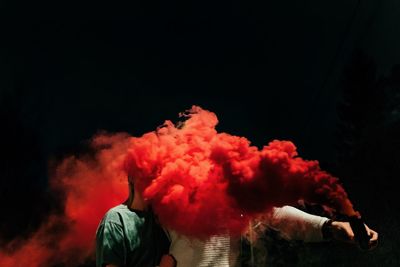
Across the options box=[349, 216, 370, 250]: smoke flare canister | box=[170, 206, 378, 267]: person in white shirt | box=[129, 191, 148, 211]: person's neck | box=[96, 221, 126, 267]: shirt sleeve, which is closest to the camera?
box=[349, 216, 370, 250]: smoke flare canister

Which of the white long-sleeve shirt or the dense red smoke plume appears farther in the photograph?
the white long-sleeve shirt

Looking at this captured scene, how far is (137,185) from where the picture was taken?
3400mm

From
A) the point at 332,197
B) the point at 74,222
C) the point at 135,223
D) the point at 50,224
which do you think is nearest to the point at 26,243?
the point at 50,224

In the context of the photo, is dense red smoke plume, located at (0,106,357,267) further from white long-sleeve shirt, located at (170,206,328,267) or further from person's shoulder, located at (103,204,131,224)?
person's shoulder, located at (103,204,131,224)

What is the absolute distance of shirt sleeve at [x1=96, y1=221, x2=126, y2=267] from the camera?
3187 mm

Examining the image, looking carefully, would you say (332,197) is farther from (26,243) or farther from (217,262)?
(26,243)

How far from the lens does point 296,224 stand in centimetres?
326

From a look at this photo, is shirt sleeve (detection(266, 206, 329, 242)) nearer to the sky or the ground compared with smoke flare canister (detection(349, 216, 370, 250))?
nearer to the ground

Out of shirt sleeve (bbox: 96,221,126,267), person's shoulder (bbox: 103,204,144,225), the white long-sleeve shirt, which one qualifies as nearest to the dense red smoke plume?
the white long-sleeve shirt

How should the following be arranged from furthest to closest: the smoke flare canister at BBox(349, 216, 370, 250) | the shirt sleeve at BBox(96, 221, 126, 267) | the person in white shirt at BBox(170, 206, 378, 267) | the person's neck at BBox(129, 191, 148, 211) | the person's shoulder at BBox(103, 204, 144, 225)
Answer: the person's neck at BBox(129, 191, 148, 211)
the person's shoulder at BBox(103, 204, 144, 225)
the shirt sleeve at BBox(96, 221, 126, 267)
the person in white shirt at BBox(170, 206, 378, 267)
the smoke flare canister at BBox(349, 216, 370, 250)

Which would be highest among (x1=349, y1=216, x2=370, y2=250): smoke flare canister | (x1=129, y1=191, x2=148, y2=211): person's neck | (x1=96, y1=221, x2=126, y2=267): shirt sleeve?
(x1=349, y1=216, x2=370, y2=250): smoke flare canister

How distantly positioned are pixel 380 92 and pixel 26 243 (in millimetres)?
21008

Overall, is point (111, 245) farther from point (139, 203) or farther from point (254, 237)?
point (254, 237)

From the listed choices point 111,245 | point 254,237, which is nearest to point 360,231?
point 254,237
